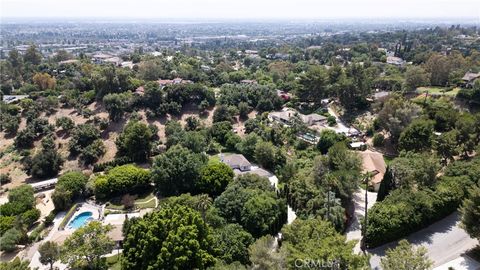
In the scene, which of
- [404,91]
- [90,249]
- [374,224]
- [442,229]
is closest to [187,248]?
[90,249]

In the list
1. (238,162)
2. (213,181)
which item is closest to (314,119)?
(238,162)

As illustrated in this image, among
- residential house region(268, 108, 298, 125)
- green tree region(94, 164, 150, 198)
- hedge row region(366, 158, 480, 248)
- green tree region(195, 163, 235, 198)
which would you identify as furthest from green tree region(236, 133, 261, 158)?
hedge row region(366, 158, 480, 248)

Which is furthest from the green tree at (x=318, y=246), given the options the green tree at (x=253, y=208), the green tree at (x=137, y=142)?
the green tree at (x=137, y=142)

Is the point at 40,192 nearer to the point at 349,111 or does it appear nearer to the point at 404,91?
the point at 349,111

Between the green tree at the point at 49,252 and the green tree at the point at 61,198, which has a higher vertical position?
the green tree at the point at 49,252

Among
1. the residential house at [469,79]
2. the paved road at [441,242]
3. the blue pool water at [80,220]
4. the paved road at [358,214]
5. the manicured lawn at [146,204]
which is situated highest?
the residential house at [469,79]

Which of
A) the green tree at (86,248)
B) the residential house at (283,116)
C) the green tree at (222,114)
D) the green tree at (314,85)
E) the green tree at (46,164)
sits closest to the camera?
the green tree at (86,248)

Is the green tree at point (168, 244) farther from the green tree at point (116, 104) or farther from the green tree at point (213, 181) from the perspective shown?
the green tree at point (116, 104)

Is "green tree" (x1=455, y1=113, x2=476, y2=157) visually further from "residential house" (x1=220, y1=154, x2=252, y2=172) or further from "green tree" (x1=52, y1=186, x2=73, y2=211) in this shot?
"green tree" (x1=52, y1=186, x2=73, y2=211)
